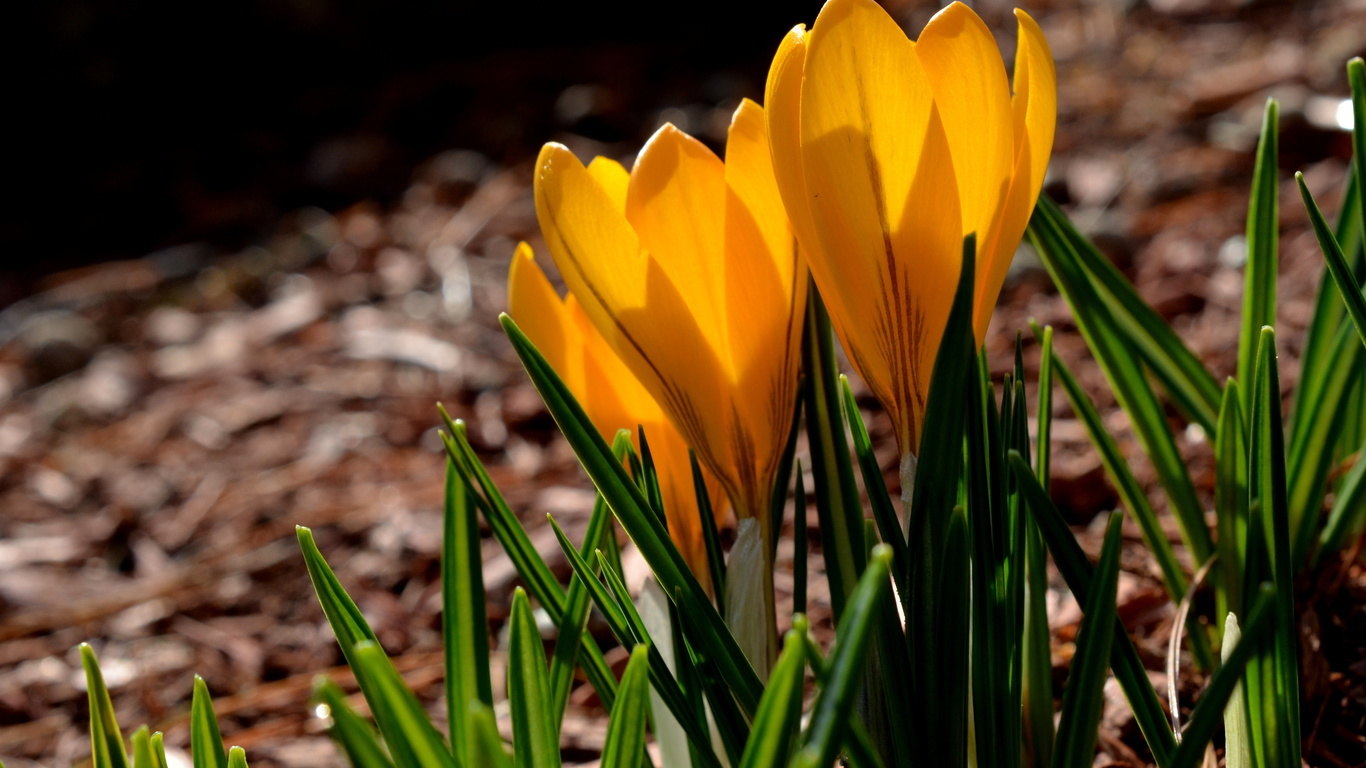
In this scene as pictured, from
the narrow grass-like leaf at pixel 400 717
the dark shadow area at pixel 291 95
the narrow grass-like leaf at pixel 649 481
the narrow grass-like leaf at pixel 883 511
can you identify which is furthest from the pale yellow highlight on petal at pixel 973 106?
the dark shadow area at pixel 291 95

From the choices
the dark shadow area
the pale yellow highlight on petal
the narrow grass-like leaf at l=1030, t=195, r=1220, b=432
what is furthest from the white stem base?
the dark shadow area

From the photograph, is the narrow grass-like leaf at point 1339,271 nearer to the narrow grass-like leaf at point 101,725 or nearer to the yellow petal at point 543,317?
the yellow petal at point 543,317

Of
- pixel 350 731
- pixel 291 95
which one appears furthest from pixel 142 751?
pixel 291 95

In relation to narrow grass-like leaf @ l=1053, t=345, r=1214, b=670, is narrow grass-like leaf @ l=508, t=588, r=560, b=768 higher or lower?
lower

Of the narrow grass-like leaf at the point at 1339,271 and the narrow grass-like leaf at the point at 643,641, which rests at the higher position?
the narrow grass-like leaf at the point at 1339,271

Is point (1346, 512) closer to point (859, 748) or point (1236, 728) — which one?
point (1236, 728)

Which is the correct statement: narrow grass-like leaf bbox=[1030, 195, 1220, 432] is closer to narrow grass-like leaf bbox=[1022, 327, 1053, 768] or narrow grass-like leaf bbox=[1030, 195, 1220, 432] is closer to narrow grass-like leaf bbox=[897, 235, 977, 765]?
narrow grass-like leaf bbox=[1022, 327, 1053, 768]
